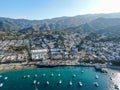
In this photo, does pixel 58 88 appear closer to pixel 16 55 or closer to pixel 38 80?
pixel 38 80

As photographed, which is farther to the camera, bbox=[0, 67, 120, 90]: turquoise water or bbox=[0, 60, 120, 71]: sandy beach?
bbox=[0, 60, 120, 71]: sandy beach

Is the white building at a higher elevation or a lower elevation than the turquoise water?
lower

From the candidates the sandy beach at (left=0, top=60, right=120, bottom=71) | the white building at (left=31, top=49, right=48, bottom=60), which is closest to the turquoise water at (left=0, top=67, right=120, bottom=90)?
the sandy beach at (left=0, top=60, right=120, bottom=71)

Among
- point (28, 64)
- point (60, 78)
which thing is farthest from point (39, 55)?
point (60, 78)

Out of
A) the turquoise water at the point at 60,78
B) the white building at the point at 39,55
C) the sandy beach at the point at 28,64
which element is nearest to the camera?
the turquoise water at the point at 60,78

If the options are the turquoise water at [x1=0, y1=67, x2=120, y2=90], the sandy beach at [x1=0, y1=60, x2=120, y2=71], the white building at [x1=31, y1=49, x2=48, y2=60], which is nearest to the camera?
the turquoise water at [x1=0, y1=67, x2=120, y2=90]

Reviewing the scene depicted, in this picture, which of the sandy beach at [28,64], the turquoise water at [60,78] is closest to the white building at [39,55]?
the sandy beach at [28,64]

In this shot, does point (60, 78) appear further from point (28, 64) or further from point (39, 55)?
point (39, 55)

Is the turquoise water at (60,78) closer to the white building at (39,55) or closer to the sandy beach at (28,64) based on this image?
the sandy beach at (28,64)

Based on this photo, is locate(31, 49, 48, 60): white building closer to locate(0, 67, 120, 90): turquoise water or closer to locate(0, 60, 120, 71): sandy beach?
locate(0, 60, 120, 71): sandy beach
